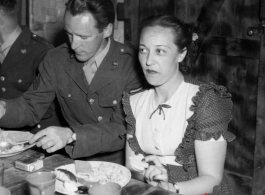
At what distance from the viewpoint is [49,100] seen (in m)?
2.56

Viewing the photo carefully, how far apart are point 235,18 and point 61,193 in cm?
258

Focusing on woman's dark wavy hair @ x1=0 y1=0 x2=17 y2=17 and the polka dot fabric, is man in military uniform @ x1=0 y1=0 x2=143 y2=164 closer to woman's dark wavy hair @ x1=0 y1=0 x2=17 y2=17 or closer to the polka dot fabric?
the polka dot fabric

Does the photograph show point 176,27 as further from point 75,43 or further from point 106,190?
point 106,190

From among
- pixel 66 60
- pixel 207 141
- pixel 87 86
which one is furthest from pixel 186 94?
pixel 66 60

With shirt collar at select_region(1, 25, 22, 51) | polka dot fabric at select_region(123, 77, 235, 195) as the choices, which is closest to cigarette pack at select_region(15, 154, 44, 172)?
polka dot fabric at select_region(123, 77, 235, 195)

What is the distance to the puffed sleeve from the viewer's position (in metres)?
1.81

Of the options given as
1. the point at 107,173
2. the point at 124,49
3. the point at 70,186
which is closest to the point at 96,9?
the point at 124,49

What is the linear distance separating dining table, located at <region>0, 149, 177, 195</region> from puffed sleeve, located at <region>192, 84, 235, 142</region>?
41 cm

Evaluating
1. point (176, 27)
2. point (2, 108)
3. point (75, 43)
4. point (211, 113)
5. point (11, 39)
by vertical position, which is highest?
point (176, 27)

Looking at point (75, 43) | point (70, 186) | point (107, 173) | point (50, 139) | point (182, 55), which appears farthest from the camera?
point (75, 43)

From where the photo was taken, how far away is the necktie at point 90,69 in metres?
2.47

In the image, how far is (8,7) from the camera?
10.2ft

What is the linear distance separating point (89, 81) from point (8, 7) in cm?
119

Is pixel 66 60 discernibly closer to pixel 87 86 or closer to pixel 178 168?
pixel 87 86
